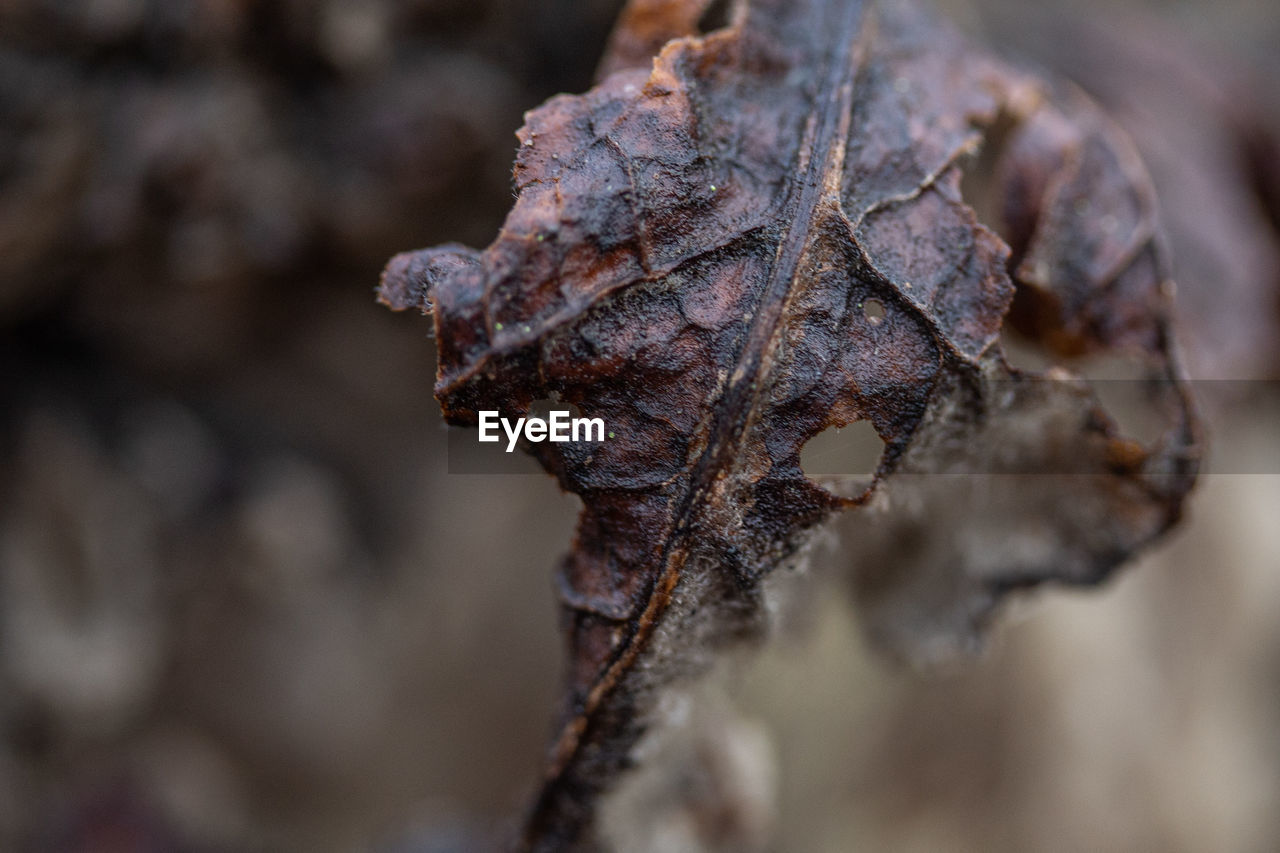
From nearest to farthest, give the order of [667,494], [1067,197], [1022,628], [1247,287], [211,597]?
[667,494] < [1067,197] < [1247,287] < [1022,628] < [211,597]

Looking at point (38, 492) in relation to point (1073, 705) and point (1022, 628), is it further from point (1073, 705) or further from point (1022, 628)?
point (1073, 705)

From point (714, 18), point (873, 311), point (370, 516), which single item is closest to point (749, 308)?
point (873, 311)

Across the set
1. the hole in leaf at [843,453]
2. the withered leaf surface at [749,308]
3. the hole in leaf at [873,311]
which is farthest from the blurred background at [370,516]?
the hole in leaf at [873,311]

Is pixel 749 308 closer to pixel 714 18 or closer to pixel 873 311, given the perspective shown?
pixel 873 311

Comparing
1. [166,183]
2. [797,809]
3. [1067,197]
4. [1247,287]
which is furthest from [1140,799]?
[166,183]

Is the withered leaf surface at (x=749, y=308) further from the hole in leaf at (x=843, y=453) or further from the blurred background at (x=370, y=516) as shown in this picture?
the blurred background at (x=370, y=516)

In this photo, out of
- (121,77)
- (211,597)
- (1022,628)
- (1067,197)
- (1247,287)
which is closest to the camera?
(1067,197)
